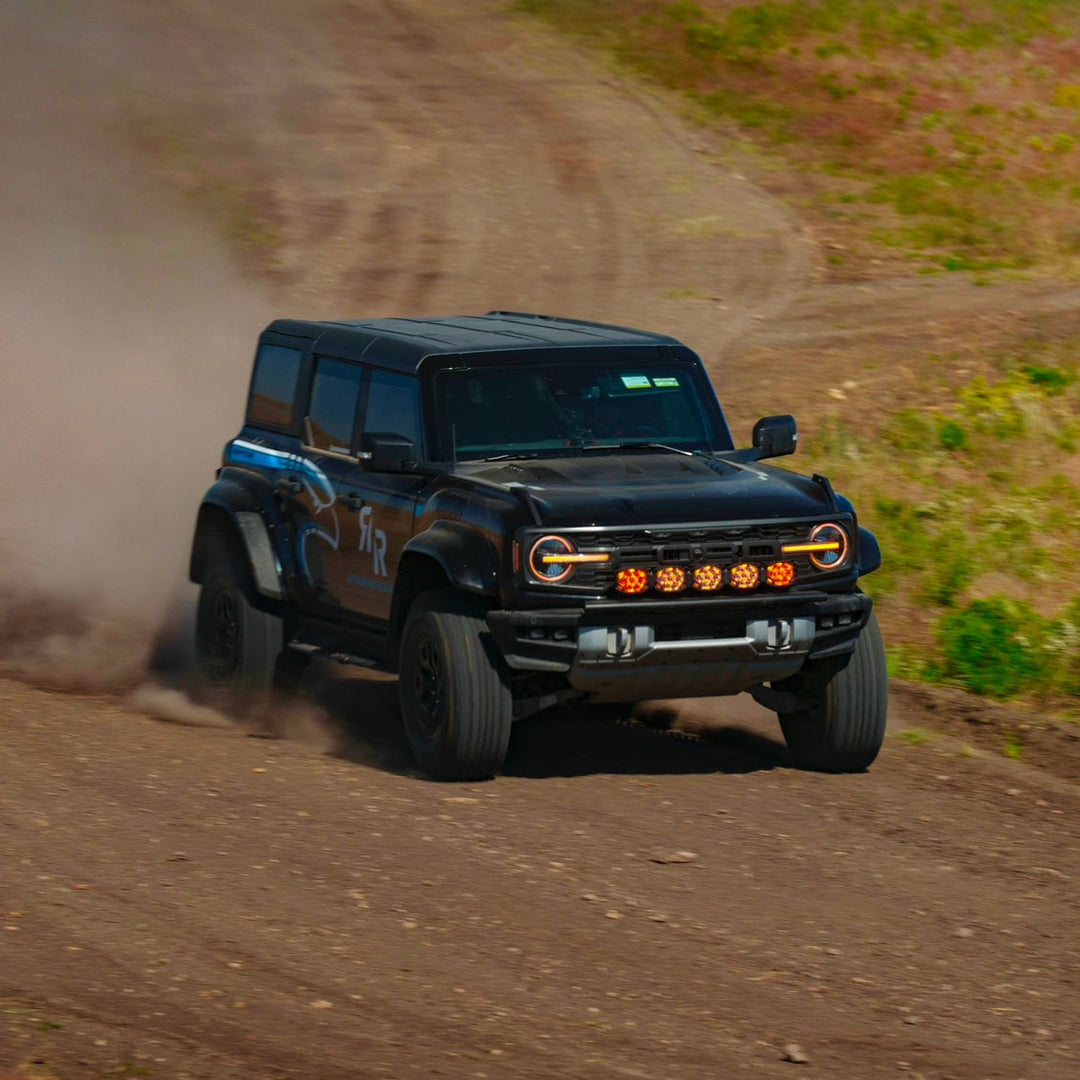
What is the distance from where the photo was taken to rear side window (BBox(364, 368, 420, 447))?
970cm

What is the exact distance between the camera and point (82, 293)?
77.1 feet

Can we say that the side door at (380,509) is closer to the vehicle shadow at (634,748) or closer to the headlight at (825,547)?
the vehicle shadow at (634,748)

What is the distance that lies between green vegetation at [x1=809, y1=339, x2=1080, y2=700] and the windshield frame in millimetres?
3066

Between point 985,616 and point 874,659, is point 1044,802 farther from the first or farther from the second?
point 985,616

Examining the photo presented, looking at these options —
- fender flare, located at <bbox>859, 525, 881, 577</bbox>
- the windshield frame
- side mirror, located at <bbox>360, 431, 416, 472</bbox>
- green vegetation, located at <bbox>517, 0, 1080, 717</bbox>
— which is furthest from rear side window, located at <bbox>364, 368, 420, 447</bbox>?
green vegetation, located at <bbox>517, 0, 1080, 717</bbox>

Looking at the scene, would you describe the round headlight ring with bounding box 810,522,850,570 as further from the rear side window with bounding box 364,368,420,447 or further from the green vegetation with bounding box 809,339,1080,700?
the green vegetation with bounding box 809,339,1080,700

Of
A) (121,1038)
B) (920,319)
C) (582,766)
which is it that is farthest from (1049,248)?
(121,1038)

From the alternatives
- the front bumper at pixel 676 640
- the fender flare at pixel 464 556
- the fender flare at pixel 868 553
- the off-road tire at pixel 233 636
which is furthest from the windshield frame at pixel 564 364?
the off-road tire at pixel 233 636

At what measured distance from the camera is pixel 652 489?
8969 millimetres

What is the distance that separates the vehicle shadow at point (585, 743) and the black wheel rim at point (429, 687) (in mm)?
423

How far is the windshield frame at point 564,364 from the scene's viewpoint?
9.58 m

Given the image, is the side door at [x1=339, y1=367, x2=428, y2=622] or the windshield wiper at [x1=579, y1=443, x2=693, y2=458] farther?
the windshield wiper at [x1=579, y1=443, x2=693, y2=458]

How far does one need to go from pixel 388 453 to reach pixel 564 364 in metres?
1.05

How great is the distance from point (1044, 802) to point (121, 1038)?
508 centimetres
